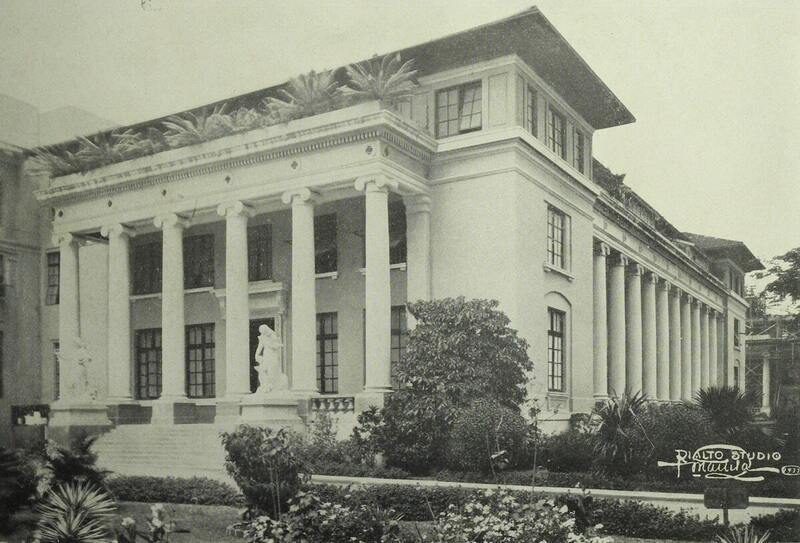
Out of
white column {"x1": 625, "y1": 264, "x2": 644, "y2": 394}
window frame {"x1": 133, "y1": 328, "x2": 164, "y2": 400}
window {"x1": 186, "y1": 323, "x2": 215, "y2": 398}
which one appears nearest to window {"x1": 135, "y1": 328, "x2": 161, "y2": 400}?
window frame {"x1": 133, "y1": 328, "x2": 164, "y2": 400}

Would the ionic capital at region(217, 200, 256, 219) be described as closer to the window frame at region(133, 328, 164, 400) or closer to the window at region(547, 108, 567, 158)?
the window frame at region(133, 328, 164, 400)

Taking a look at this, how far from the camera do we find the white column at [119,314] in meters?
17.7

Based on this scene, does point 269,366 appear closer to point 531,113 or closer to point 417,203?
point 417,203

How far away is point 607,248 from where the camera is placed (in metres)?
21.3

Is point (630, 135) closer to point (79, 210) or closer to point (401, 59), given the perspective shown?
point (401, 59)

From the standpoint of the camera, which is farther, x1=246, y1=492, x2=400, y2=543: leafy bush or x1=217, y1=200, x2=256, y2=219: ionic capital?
x1=217, y1=200, x2=256, y2=219: ionic capital

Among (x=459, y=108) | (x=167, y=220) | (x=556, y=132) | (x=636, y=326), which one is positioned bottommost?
(x=636, y=326)

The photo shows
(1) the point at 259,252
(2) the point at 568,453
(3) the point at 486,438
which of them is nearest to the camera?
(3) the point at 486,438

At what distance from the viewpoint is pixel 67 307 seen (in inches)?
671

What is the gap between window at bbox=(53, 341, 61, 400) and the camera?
13.4 meters

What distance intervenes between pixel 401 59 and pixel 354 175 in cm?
236

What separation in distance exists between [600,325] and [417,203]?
690 centimetres

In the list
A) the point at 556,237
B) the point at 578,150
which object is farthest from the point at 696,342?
the point at 578,150

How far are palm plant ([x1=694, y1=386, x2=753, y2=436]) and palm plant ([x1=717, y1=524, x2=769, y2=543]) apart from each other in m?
1.51
